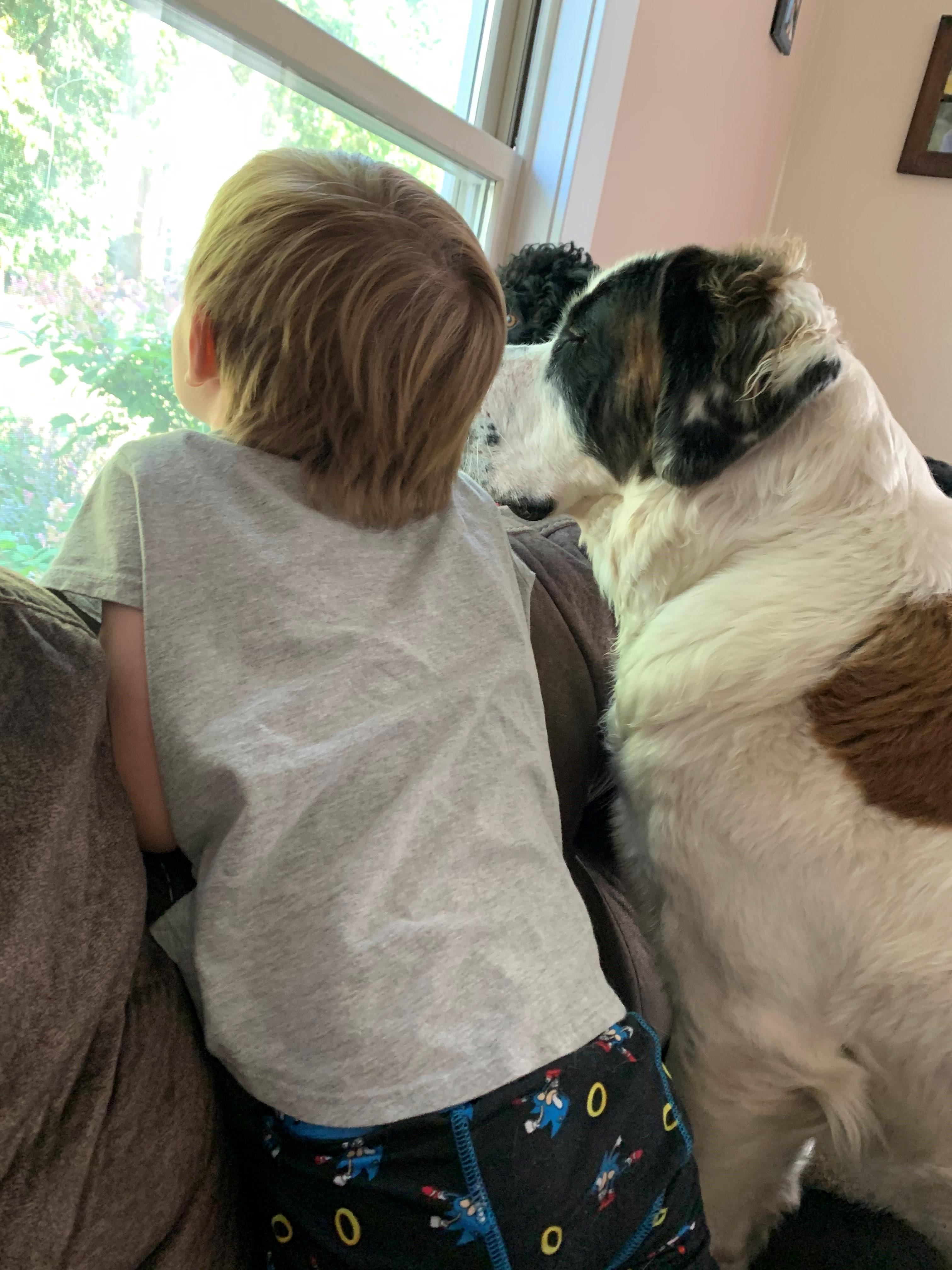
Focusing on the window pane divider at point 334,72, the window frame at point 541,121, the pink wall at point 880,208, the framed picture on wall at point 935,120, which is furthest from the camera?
the pink wall at point 880,208

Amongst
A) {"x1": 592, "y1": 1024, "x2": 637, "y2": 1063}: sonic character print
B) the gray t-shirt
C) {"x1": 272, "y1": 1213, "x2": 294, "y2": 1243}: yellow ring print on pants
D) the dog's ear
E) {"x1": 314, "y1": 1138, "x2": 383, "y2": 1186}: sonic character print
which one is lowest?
{"x1": 272, "y1": 1213, "x2": 294, "y2": 1243}: yellow ring print on pants

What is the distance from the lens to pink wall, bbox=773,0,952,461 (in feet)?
9.43

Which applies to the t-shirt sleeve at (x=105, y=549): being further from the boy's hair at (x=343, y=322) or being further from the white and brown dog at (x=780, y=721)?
the white and brown dog at (x=780, y=721)

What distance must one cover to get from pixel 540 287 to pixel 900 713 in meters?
0.88

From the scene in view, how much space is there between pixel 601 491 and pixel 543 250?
534 mm

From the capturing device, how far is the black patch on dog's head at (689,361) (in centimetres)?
95

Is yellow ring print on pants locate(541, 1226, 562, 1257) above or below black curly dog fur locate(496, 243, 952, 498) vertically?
below

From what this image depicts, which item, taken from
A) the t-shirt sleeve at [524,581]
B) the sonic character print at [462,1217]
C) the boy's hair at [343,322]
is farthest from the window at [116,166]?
the sonic character print at [462,1217]

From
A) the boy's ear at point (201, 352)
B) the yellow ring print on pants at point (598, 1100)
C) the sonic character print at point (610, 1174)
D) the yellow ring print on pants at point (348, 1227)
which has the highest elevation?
the boy's ear at point (201, 352)

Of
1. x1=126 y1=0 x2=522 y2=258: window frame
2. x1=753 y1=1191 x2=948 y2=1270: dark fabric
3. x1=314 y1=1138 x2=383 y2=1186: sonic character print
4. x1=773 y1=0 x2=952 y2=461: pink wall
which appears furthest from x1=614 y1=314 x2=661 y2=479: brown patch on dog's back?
x1=773 y1=0 x2=952 y2=461: pink wall

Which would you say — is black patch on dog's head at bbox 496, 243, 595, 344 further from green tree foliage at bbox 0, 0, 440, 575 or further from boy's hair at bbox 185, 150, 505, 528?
boy's hair at bbox 185, 150, 505, 528

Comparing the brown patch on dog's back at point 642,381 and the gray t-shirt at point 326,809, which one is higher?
the brown patch on dog's back at point 642,381

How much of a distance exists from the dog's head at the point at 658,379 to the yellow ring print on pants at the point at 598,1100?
0.65m

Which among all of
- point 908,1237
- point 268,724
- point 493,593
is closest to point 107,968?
point 268,724
